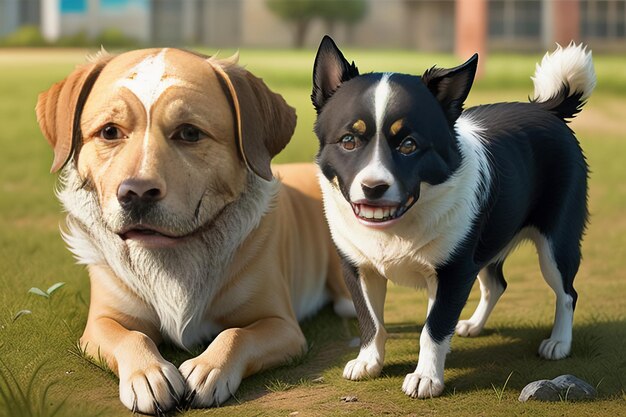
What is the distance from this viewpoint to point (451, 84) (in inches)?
156

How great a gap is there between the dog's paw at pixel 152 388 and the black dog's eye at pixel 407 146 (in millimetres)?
1368

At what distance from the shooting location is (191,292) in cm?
461

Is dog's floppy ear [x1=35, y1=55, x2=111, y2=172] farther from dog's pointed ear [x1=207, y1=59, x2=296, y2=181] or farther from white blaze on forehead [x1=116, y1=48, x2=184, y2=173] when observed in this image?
dog's pointed ear [x1=207, y1=59, x2=296, y2=181]

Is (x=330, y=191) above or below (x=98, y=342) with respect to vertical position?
above

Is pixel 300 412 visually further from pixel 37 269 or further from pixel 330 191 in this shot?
pixel 37 269

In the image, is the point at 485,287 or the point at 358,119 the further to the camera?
Answer: the point at 485,287

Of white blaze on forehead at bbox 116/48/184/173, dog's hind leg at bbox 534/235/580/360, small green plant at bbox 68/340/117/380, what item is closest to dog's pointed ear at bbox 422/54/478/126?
dog's hind leg at bbox 534/235/580/360

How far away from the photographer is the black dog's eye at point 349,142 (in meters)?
3.77

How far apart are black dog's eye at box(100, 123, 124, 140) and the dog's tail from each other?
2158 mm

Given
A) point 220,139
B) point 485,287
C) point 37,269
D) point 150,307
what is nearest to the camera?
point 220,139

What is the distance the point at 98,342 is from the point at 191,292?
0.49 m

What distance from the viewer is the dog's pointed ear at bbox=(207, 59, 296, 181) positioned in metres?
4.45

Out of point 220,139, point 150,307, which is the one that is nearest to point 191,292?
point 150,307

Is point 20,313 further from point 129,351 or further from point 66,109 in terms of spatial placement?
point 66,109
